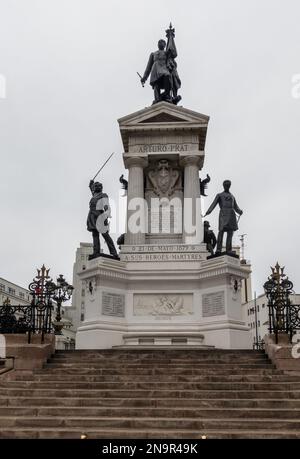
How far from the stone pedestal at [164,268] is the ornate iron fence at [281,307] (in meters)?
2.23

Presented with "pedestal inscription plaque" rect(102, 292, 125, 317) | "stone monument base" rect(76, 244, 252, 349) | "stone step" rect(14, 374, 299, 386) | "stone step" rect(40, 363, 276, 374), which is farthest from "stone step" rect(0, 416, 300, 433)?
"pedestal inscription plaque" rect(102, 292, 125, 317)

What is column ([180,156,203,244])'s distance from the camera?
68.3 feet

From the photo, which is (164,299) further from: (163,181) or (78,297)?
(78,297)

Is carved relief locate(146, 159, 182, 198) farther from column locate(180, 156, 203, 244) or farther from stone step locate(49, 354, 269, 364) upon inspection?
stone step locate(49, 354, 269, 364)

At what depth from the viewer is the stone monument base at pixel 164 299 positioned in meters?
18.3

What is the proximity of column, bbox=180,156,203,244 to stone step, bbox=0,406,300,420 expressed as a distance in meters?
10.6

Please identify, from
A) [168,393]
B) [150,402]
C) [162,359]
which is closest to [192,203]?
[162,359]

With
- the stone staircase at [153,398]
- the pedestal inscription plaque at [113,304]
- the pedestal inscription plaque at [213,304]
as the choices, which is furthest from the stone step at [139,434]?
the pedestal inscription plaque at [113,304]

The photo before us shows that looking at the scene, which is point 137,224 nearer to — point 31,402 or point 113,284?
point 113,284

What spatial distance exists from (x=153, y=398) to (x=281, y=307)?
19.5 ft

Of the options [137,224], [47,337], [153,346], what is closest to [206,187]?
[137,224]
